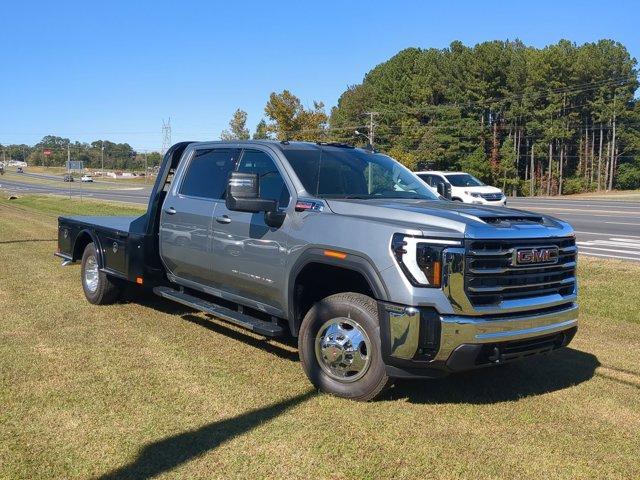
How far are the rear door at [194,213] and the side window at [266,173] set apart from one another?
0.21 metres

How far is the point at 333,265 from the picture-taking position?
14.8ft

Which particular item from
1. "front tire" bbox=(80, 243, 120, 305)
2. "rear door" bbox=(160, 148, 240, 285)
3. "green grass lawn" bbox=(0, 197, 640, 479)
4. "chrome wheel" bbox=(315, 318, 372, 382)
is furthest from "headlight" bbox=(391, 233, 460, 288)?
"front tire" bbox=(80, 243, 120, 305)

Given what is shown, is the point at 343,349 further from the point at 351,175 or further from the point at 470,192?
the point at 470,192

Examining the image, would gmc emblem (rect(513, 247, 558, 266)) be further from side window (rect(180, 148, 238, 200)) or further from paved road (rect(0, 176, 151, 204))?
paved road (rect(0, 176, 151, 204))

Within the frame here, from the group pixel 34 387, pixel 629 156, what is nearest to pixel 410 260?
pixel 34 387

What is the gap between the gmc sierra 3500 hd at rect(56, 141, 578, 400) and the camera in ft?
13.2

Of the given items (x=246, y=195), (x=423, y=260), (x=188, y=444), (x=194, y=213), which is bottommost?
(x=188, y=444)

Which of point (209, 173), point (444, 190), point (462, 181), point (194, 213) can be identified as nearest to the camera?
point (194, 213)

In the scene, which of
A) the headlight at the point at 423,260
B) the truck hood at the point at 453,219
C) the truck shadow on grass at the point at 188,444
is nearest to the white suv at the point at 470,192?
the truck hood at the point at 453,219

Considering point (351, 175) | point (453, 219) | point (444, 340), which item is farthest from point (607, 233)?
point (444, 340)

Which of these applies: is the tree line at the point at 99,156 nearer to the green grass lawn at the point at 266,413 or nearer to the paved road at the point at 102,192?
the paved road at the point at 102,192

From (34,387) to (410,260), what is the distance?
2967mm

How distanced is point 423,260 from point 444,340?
53cm

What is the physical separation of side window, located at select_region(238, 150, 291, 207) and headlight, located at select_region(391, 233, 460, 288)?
55.1 inches
